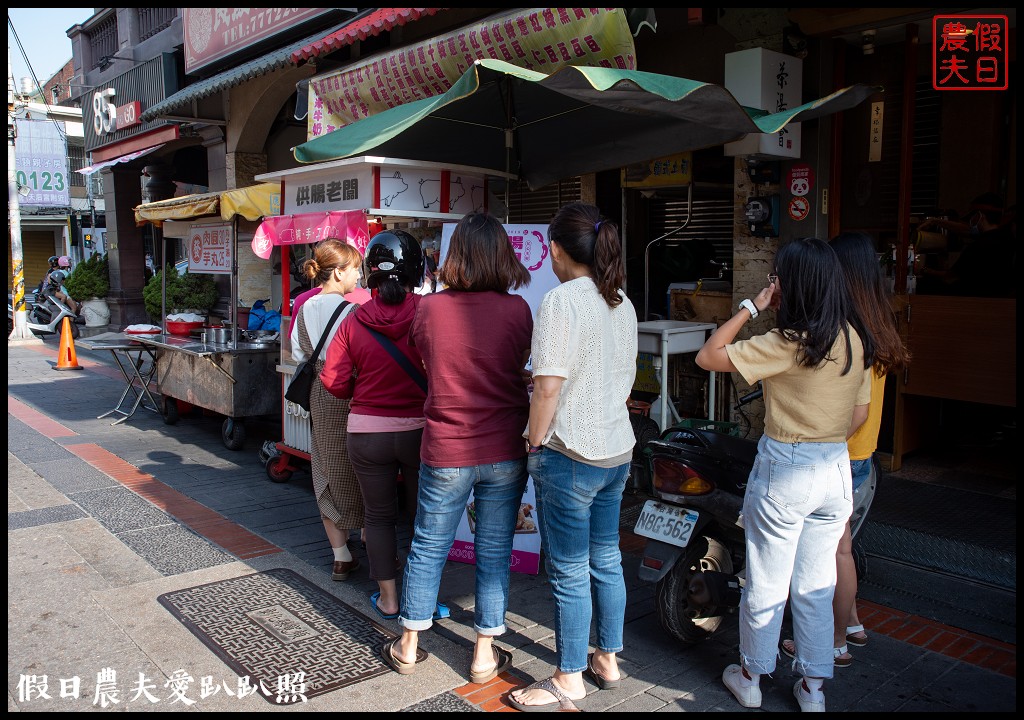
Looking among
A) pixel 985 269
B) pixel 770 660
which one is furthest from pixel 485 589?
pixel 985 269

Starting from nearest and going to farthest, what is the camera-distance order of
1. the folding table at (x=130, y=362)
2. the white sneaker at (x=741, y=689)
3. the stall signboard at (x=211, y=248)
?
the white sneaker at (x=741, y=689)
the folding table at (x=130, y=362)
the stall signboard at (x=211, y=248)

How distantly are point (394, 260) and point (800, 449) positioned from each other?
6.64 ft

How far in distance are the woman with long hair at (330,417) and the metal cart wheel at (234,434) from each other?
3609 mm

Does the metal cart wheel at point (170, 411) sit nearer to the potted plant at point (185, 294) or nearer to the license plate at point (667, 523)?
the potted plant at point (185, 294)

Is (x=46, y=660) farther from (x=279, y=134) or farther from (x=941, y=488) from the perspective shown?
(x=279, y=134)

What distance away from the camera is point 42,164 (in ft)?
74.6

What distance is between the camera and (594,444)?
3211 mm

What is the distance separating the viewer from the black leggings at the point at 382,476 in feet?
13.1

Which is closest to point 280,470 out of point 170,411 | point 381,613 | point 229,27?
point 381,613

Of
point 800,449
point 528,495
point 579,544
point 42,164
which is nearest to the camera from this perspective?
point 800,449

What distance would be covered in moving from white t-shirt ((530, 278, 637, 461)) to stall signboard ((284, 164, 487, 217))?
2.55m

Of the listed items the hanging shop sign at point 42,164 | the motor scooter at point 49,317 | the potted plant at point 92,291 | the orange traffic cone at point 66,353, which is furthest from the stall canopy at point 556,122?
the hanging shop sign at point 42,164

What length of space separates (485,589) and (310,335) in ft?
6.03

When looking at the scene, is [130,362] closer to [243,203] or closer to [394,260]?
[243,203]
